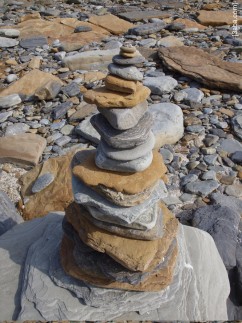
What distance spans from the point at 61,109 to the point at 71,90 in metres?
0.66

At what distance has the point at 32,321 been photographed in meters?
3.46

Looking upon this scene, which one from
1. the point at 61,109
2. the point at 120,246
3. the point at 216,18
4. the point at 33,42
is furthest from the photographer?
the point at 216,18

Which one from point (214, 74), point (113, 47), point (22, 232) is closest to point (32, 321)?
point (22, 232)

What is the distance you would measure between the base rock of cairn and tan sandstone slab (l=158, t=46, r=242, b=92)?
411 cm

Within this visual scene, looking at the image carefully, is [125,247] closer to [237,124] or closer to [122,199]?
[122,199]

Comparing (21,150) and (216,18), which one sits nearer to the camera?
(21,150)

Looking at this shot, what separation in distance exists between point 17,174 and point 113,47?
4552 millimetres

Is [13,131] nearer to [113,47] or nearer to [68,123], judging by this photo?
[68,123]

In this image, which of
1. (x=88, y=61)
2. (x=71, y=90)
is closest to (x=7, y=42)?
(x=88, y=61)

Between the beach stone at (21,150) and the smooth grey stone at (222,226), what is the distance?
236cm

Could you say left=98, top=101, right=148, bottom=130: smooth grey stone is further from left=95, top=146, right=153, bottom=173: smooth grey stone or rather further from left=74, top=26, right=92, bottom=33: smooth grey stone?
left=74, top=26, right=92, bottom=33: smooth grey stone

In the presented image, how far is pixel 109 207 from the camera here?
307 cm

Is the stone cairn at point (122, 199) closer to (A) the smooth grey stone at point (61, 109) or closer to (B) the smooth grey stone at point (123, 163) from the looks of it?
(B) the smooth grey stone at point (123, 163)

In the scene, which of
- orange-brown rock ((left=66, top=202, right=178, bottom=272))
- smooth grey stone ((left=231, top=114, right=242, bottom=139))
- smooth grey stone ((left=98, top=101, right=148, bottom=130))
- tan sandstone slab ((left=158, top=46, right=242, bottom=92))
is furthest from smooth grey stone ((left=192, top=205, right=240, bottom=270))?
tan sandstone slab ((left=158, top=46, right=242, bottom=92))
